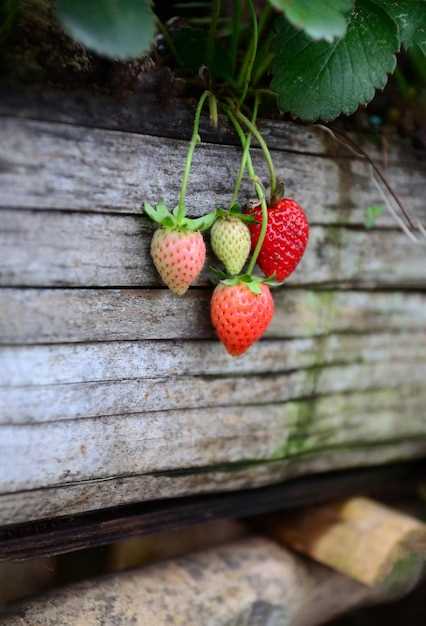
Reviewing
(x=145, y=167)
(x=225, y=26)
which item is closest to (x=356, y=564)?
(x=145, y=167)

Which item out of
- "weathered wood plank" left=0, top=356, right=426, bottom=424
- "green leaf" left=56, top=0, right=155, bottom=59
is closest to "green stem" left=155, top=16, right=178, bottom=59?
"green leaf" left=56, top=0, right=155, bottom=59

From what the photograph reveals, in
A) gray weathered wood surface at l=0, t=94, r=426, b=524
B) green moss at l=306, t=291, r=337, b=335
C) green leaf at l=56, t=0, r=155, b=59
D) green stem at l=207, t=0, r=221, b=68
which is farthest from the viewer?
green moss at l=306, t=291, r=337, b=335

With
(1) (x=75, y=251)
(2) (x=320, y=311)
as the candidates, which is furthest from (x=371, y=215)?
(1) (x=75, y=251)

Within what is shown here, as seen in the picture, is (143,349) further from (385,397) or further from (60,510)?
(385,397)

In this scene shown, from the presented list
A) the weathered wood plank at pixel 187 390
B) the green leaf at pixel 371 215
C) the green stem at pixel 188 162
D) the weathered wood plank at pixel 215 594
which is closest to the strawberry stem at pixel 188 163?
the green stem at pixel 188 162

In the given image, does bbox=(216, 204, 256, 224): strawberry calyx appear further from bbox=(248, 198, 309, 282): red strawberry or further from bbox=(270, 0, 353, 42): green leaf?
bbox=(270, 0, 353, 42): green leaf

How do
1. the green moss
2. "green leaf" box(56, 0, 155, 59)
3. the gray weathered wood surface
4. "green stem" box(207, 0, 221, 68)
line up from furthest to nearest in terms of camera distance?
1. the green moss
2. "green stem" box(207, 0, 221, 68)
3. the gray weathered wood surface
4. "green leaf" box(56, 0, 155, 59)
